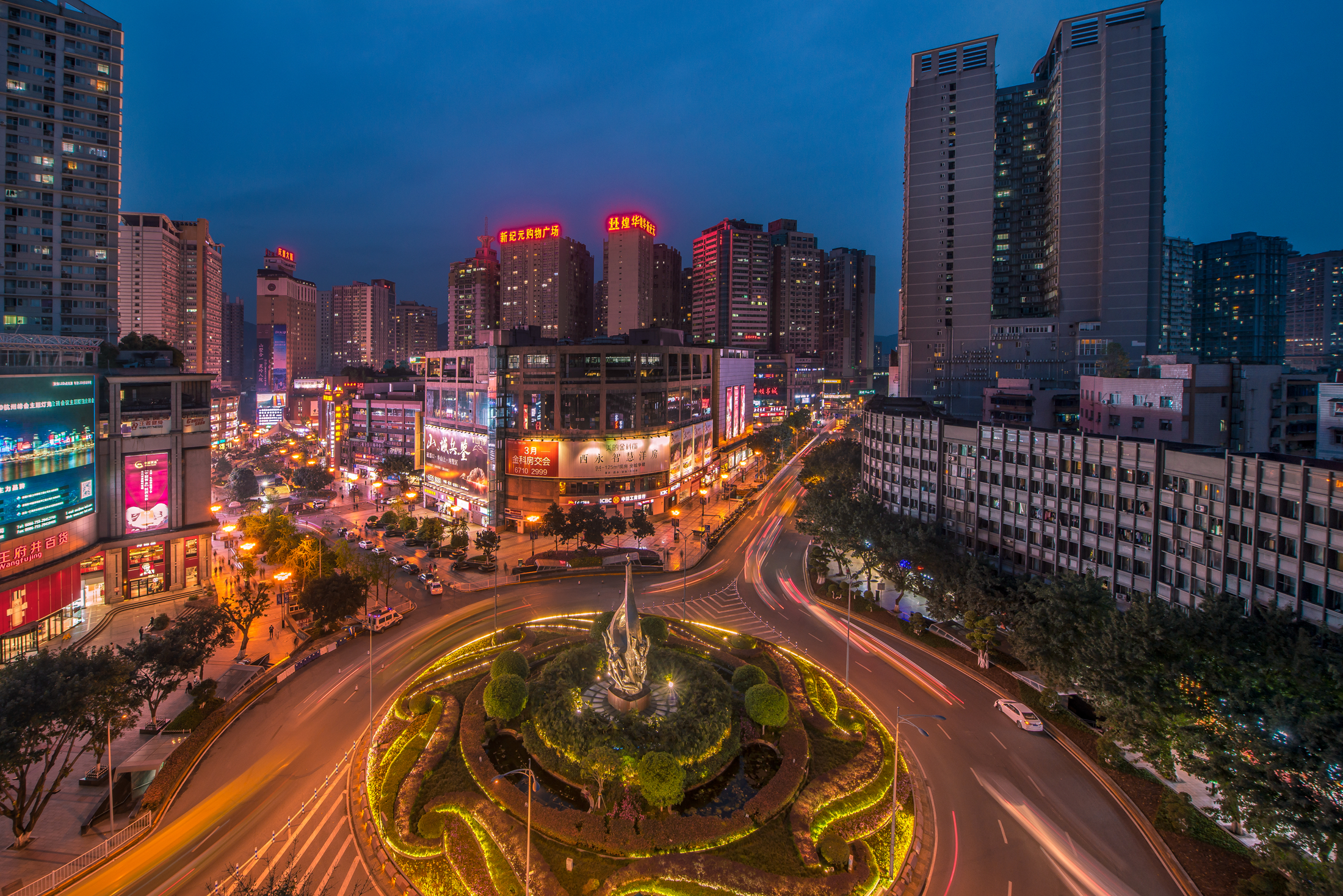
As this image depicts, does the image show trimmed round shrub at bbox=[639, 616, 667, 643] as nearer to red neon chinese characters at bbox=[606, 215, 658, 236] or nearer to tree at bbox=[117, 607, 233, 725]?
tree at bbox=[117, 607, 233, 725]

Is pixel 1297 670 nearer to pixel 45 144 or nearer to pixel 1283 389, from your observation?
pixel 1283 389

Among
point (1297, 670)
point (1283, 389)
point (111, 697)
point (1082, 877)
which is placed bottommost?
point (1082, 877)

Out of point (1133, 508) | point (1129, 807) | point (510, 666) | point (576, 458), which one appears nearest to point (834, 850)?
point (1129, 807)

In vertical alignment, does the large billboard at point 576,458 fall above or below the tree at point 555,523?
above

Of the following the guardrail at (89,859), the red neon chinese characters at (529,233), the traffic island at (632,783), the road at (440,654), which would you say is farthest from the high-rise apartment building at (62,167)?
the red neon chinese characters at (529,233)

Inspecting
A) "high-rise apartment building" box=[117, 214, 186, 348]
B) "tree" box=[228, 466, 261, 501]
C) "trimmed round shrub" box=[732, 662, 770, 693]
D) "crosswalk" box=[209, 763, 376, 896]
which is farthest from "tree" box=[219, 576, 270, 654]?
"high-rise apartment building" box=[117, 214, 186, 348]

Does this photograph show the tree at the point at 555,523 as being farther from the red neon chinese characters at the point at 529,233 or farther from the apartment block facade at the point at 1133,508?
the red neon chinese characters at the point at 529,233

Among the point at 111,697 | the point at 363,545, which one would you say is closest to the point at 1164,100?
the point at 363,545

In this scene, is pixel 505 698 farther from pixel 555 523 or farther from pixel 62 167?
pixel 62 167
